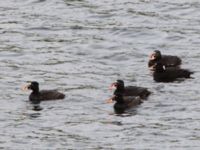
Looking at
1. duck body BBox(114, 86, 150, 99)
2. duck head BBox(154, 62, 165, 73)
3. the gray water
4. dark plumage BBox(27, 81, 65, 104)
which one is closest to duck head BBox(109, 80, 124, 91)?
duck body BBox(114, 86, 150, 99)

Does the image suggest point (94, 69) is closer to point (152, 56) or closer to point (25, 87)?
point (152, 56)

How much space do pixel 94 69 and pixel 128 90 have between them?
3.31 m

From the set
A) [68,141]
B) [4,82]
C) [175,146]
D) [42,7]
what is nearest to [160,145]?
[175,146]

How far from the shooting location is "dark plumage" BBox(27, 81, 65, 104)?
34.7 m

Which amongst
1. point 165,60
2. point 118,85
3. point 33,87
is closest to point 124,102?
point 118,85

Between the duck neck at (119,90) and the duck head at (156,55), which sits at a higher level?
the duck head at (156,55)

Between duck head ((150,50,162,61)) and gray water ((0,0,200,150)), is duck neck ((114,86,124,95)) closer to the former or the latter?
gray water ((0,0,200,150))

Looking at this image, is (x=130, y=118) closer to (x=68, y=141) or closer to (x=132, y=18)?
(x=68, y=141)

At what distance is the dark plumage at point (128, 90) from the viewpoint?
114ft

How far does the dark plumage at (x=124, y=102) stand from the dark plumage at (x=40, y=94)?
173 centimetres

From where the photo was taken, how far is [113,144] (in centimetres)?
2989

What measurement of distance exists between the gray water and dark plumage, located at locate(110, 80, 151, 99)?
12.3 inches

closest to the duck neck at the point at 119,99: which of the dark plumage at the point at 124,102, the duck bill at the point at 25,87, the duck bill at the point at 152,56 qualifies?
the dark plumage at the point at 124,102

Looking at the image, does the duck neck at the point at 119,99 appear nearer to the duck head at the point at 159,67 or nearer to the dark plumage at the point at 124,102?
the dark plumage at the point at 124,102
